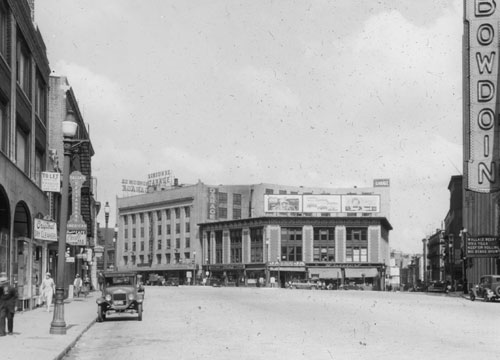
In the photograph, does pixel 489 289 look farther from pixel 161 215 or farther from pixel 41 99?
pixel 161 215

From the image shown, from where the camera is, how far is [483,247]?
2758 inches

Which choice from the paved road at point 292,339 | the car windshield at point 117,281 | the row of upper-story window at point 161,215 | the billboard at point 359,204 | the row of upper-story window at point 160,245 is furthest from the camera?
the row of upper-story window at point 161,215

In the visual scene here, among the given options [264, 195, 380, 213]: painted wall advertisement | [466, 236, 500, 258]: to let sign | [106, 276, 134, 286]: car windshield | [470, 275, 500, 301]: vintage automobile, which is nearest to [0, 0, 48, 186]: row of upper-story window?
[106, 276, 134, 286]: car windshield

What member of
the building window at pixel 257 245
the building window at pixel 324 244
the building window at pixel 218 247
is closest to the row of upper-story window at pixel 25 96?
the building window at pixel 257 245

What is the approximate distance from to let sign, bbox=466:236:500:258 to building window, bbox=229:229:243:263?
273ft

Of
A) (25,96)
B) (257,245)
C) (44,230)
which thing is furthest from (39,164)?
(257,245)

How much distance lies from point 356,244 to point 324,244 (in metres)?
6.14

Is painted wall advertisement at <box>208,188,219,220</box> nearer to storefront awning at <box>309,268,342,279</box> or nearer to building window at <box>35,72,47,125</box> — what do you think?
storefront awning at <box>309,268,342,279</box>

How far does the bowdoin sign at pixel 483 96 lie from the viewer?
42062 millimetres

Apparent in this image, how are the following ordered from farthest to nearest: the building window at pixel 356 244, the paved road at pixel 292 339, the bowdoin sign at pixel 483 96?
the building window at pixel 356 244, the bowdoin sign at pixel 483 96, the paved road at pixel 292 339

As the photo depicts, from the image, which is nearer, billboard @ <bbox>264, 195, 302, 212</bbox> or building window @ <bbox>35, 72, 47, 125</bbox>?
building window @ <bbox>35, 72, 47, 125</bbox>

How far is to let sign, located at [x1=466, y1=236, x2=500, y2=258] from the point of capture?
228 ft

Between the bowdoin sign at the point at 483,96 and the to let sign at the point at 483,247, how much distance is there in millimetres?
28603

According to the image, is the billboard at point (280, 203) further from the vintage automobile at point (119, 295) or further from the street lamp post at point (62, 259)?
the street lamp post at point (62, 259)
